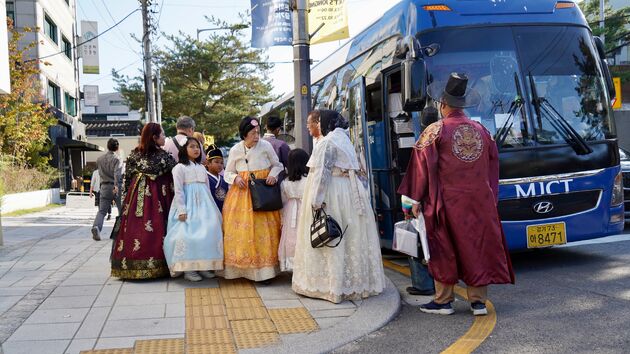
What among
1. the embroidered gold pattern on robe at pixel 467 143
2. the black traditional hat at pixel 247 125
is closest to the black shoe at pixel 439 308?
the embroidered gold pattern on robe at pixel 467 143

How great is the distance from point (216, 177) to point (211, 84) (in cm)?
3138

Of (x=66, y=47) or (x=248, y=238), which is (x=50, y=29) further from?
(x=248, y=238)

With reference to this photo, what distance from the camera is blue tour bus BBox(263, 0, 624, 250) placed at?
652 centimetres

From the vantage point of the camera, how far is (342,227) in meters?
5.43

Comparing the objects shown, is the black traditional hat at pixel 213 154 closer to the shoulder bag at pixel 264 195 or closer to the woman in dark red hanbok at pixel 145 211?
the woman in dark red hanbok at pixel 145 211

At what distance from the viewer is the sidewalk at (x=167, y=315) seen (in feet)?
13.9

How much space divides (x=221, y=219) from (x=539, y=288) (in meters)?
3.30

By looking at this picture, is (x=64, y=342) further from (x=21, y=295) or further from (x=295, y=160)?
(x=295, y=160)

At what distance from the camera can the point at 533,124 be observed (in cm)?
668

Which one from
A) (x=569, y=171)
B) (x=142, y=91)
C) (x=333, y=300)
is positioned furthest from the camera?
(x=142, y=91)

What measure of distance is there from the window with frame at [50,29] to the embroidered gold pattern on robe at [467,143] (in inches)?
1134

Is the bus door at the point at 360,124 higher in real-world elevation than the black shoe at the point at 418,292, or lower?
higher

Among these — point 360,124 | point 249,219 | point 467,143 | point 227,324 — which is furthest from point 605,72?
point 227,324

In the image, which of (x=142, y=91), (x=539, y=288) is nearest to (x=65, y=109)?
(x=142, y=91)
